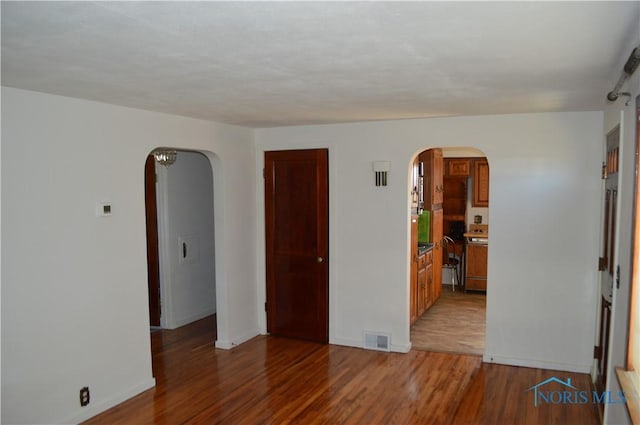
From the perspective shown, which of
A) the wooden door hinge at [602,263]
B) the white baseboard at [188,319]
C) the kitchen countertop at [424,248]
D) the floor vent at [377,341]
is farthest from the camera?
the kitchen countertop at [424,248]

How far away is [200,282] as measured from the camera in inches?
251

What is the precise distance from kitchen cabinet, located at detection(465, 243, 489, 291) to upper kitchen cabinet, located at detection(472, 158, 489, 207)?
90 cm

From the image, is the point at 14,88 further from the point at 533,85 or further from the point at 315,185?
the point at 533,85

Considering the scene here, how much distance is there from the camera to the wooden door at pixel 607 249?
11.3 feet

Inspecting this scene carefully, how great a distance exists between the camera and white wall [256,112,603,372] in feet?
14.1

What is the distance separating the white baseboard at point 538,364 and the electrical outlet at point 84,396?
344cm

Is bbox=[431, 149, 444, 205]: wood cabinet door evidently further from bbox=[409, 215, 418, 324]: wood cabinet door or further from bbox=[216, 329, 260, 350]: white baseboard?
bbox=[216, 329, 260, 350]: white baseboard

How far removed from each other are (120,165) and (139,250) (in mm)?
706

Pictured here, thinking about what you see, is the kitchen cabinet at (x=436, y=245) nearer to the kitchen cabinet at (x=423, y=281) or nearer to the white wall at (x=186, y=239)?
the kitchen cabinet at (x=423, y=281)

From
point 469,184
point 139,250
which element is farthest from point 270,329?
point 469,184

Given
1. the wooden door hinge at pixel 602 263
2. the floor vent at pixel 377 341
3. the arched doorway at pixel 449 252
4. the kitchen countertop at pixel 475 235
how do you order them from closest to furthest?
the wooden door hinge at pixel 602 263 → the floor vent at pixel 377 341 → the arched doorway at pixel 449 252 → the kitchen countertop at pixel 475 235

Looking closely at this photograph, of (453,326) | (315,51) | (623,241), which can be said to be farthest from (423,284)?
(315,51)

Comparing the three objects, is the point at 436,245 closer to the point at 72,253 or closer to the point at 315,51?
the point at 72,253

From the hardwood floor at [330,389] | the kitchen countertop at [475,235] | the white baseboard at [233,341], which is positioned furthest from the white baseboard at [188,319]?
the kitchen countertop at [475,235]
